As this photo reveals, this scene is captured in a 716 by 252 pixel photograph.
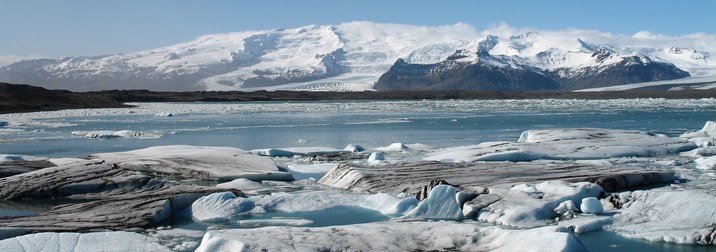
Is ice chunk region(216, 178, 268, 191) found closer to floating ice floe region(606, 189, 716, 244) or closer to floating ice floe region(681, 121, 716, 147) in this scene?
floating ice floe region(606, 189, 716, 244)

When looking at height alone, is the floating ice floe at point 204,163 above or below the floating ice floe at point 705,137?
above

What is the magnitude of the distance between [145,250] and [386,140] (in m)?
13.2

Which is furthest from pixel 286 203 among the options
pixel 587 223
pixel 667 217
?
pixel 667 217

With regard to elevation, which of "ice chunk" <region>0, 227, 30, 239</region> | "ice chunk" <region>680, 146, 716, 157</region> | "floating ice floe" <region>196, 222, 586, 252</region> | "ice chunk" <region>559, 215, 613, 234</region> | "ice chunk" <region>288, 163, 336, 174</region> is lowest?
"ice chunk" <region>680, 146, 716, 157</region>

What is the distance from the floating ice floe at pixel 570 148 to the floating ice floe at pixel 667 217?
464 centimetres

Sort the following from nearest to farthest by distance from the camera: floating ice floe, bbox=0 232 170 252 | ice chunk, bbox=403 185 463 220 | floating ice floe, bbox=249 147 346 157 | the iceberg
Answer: floating ice floe, bbox=0 232 170 252, ice chunk, bbox=403 185 463 220, floating ice floe, bbox=249 147 346 157, the iceberg

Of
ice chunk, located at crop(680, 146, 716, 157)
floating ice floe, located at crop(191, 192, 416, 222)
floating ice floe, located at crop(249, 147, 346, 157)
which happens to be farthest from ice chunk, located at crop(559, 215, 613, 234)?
floating ice floe, located at crop(249, 147, 346, 157)

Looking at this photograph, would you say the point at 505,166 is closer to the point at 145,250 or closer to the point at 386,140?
the point at 145,250

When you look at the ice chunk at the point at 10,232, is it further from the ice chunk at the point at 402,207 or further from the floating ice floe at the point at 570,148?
the floating ice floe at the point at 570,148

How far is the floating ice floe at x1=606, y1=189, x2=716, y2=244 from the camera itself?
6.68 meters

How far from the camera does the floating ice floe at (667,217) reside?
6.68m

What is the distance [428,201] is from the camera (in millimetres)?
7676

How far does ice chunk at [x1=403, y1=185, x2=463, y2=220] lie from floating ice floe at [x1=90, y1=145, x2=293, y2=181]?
3524 millimetres

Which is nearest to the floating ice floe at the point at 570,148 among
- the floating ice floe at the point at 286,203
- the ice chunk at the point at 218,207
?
the floating ice floe at the point at 286,203
